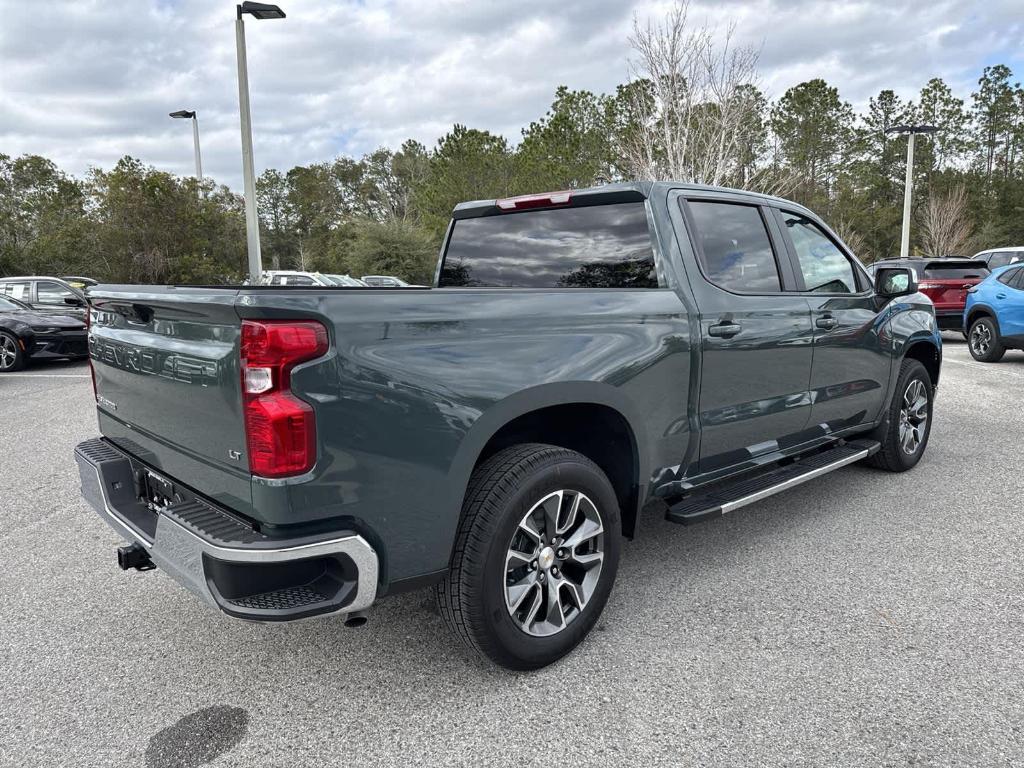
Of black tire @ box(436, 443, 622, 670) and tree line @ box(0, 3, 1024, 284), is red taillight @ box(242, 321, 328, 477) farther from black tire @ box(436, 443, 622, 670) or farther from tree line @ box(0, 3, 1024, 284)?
tree line @ box(0, 3, 1024, 284)

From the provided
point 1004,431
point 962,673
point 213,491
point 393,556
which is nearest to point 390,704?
point 393,556

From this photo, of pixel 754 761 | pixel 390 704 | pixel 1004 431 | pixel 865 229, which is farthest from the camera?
pixel 865 229

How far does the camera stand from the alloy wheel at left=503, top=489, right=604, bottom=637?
8.36 feet

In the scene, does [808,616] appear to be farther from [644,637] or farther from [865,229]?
[865,229]

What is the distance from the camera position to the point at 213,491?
226 centimetres

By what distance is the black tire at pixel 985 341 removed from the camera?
34.3 ft

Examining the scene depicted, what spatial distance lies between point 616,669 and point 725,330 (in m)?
1.60

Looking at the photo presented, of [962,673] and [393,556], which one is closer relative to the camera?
[393,556]

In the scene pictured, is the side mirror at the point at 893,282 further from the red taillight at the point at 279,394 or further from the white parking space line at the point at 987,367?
the white parking space line at the point at 987,367

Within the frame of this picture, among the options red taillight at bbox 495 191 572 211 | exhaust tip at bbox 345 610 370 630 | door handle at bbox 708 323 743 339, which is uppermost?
red taillight at bbox 495 191 572 211

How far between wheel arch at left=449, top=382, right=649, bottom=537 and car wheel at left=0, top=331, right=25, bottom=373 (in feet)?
38.0

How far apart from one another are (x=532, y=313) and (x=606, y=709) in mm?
1417

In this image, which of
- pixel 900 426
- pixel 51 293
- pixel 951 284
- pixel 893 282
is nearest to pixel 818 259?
pixel 893 282


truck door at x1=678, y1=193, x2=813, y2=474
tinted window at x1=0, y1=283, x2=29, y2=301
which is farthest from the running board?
tinted window at x1=0, y1=283, x2=29, y2=301
